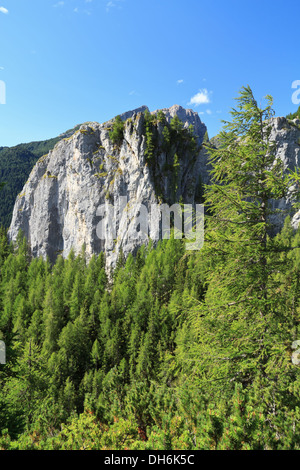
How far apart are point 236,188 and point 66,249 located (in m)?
90.0

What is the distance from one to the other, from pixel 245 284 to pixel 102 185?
274ft

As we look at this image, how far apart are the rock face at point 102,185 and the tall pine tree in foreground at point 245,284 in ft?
215

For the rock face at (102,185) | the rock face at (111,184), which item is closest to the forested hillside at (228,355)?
the rock face at (111,184)

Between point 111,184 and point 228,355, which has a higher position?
point 111,184

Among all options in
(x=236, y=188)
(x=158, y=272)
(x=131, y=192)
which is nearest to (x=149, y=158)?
(x=131, y=192)

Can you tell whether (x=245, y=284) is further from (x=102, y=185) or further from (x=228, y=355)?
(x=102, y=185)

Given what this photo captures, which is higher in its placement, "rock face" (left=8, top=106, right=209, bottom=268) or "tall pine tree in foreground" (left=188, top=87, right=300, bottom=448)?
"rock face" (left=8, top=106, right=209, bottom=268)

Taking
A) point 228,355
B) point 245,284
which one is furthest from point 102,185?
point 228,355

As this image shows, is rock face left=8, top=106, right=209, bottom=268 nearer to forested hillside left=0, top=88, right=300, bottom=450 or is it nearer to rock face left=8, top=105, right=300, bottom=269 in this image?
rock face left=8, top=105, right=300, bottom=269

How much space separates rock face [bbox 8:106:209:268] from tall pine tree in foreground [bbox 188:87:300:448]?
6557 centimetres

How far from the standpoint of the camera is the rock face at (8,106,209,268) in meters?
77.1

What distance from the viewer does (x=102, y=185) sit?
86.1 meters

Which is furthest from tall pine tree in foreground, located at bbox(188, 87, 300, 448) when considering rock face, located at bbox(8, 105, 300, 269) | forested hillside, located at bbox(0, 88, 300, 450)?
rock face, located at bbox(8, 105, 300, 269)

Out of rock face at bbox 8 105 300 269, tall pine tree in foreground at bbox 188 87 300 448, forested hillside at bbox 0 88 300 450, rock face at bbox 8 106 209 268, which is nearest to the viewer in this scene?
forested hillside at bbox 0 88 300 450
